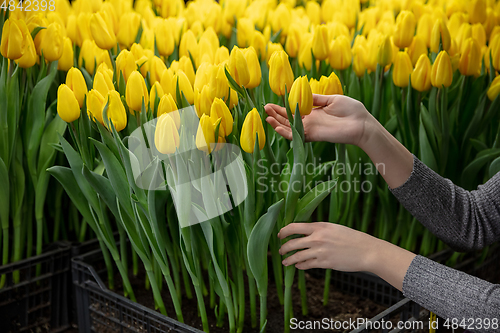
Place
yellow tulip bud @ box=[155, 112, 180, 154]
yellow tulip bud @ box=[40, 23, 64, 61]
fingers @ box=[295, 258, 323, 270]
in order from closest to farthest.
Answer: yellow tulip bud @ box=[155, 112, 180, 154], fingers @ box=[295, 258, 323, 270], yellow tulip bud @ box=[40, 23, 64, 61]

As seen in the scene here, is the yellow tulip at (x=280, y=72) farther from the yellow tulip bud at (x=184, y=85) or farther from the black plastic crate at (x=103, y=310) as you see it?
the black plastic crate at (x=103, y=310)

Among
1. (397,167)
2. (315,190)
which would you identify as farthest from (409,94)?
(315,190)

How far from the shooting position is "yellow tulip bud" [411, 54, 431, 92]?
1085mm

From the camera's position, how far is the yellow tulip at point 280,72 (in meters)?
0.81

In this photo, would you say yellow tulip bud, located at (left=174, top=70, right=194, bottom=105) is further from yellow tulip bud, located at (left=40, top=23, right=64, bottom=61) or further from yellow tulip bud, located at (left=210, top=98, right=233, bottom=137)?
yellow tulip bud, located at (left=40, top=23, right=64, bottom=61)

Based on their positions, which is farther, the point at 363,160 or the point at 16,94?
the point at 363,160

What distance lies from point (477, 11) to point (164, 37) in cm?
102

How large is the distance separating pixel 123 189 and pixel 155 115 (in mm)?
156

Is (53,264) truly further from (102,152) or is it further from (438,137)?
(438,137)

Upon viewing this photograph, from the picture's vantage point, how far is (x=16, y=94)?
1.04 meters

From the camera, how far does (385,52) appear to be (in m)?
1.15

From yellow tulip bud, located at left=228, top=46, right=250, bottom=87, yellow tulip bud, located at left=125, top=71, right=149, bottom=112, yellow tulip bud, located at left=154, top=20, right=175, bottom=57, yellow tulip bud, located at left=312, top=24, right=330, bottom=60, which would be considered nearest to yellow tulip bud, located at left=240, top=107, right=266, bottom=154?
yellow tulip bud, located at left=228, top=46, right=250, bottom=87

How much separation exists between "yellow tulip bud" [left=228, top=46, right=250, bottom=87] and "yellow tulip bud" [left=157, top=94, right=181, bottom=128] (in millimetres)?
118

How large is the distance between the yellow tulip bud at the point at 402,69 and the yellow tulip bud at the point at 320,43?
0.17 metres
